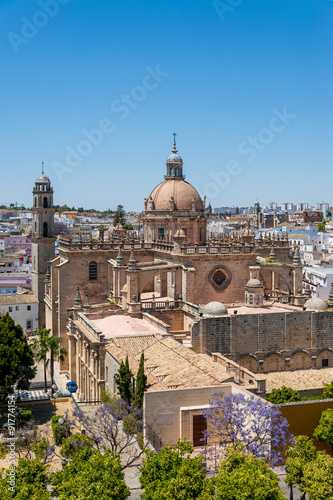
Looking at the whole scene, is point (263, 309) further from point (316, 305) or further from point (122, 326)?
point (122, 326)

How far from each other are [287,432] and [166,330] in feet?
40.1

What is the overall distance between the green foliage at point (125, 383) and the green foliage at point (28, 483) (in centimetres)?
680

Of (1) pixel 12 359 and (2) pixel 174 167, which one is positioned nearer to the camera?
(1) pixel 12 359

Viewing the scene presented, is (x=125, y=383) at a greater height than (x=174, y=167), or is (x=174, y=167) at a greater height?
(x=174, y=167)

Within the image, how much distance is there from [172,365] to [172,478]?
1014 centimetres

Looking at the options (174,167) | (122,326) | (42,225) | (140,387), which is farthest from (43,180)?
(140,387)

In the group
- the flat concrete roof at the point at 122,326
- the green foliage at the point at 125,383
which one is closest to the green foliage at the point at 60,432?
the green foliage at the point at 125,383

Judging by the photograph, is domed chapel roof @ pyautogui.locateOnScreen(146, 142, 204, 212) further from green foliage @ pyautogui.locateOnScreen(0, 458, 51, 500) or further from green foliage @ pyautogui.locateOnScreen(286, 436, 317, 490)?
green foliage @ pyautogui.locateOnScreen(0, 458, 51, 500)

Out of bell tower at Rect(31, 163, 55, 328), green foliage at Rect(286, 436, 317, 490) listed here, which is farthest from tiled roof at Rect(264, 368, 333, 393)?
bell tower at Rect(31, 163, 55, 328)

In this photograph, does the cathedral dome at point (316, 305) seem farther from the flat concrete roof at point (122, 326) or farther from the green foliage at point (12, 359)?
the green foliage at point (12, 359)

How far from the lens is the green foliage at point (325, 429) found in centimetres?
2334

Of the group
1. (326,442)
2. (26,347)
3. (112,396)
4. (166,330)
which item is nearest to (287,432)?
(326,442)

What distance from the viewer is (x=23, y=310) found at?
56.6m

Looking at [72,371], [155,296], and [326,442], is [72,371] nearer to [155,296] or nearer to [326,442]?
[155,296]
